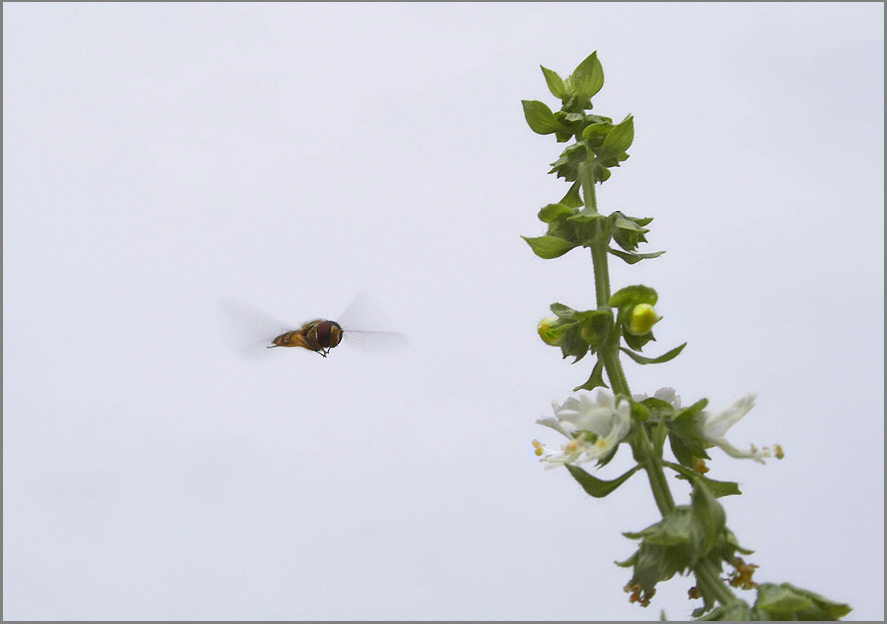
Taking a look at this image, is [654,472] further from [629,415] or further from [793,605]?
[793,605]

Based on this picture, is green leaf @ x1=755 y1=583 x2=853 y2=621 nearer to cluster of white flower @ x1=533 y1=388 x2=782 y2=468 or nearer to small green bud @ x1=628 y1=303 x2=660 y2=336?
cluster of white flower @ x1=533 y1=388 x2=782 y2=468

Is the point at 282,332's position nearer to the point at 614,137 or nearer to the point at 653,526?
the point at 614,137

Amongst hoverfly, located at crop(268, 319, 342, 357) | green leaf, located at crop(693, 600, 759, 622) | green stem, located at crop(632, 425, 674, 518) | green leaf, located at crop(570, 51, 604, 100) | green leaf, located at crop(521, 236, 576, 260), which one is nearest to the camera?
green leaf, located at crop(693, 600, 759, 622)

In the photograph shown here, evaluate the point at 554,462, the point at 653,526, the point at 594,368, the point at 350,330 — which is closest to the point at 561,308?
the point at 594,368

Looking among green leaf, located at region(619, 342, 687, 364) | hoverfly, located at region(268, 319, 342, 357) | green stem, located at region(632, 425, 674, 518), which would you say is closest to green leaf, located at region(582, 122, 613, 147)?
green leaf, located at region(619, 342, 687, 364)

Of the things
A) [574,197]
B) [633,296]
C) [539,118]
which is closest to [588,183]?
[574,197]

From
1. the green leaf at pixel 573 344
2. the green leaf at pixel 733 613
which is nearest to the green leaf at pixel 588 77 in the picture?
the green leaf at pixel 573 344
